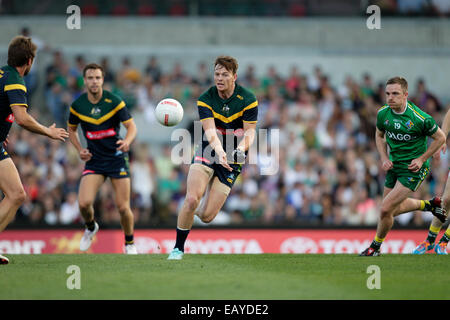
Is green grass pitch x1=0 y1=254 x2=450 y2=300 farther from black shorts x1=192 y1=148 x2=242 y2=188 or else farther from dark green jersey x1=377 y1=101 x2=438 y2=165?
dark green jersey x1=377 y1=101 x2=438 y2=165

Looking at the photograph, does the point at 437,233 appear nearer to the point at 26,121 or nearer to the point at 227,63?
the point at 227,63

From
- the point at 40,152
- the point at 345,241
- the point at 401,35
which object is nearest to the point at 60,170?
the point at 40,152

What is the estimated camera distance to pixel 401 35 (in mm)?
24750

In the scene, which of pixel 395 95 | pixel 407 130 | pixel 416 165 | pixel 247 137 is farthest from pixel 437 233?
pixel 247 137

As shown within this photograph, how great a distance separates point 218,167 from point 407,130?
275 centimetres

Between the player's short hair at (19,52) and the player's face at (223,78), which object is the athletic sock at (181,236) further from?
the player's short hair at (19,52)

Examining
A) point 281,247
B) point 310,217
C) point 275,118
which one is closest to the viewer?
point 281,247

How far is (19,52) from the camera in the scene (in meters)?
9.08

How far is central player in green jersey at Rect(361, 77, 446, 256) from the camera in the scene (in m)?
9.91

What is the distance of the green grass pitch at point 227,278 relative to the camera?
6.97m

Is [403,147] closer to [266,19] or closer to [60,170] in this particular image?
[60,170]

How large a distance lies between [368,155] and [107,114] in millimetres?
9086

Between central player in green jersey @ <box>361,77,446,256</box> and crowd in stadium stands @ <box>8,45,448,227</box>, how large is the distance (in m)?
5.21

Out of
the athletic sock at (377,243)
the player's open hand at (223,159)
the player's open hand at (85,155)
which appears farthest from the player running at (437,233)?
the player's open hand at (85,155)
